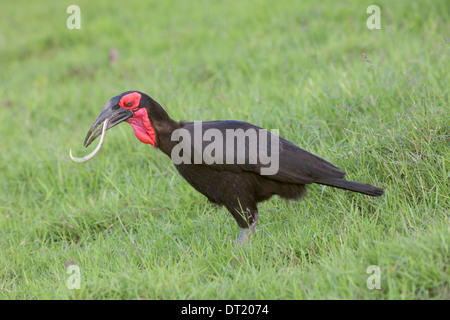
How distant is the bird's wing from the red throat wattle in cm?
15

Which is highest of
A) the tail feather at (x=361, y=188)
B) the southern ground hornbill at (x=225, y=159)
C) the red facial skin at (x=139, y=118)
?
the red facial skin at (x=139, y=118)

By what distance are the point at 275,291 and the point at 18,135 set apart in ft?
14.5

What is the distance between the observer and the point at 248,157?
3438mm

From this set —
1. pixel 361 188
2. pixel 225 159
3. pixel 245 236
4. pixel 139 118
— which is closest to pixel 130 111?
pixel 139 118

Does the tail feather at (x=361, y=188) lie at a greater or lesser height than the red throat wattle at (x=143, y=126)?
lesser

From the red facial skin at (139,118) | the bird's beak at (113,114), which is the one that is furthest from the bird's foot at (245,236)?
the bird's beak at (113,114)

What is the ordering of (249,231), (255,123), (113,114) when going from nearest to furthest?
(113,114)
(249,231)
(255,123)

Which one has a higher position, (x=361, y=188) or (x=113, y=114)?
(x=113, y=114)

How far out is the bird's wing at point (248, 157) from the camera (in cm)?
341

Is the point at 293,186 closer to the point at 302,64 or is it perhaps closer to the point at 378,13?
the point at 302,64

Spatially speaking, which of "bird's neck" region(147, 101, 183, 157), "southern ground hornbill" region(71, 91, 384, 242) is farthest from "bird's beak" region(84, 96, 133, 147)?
"bird's neck" region(147, 101, 183, 157)

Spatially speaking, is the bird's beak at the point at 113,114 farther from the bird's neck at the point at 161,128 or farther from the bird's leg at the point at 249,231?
the bird's leg at the point at 249,231

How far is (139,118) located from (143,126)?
0.20 feet

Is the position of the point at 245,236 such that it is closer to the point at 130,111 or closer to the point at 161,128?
the point at 161,128
